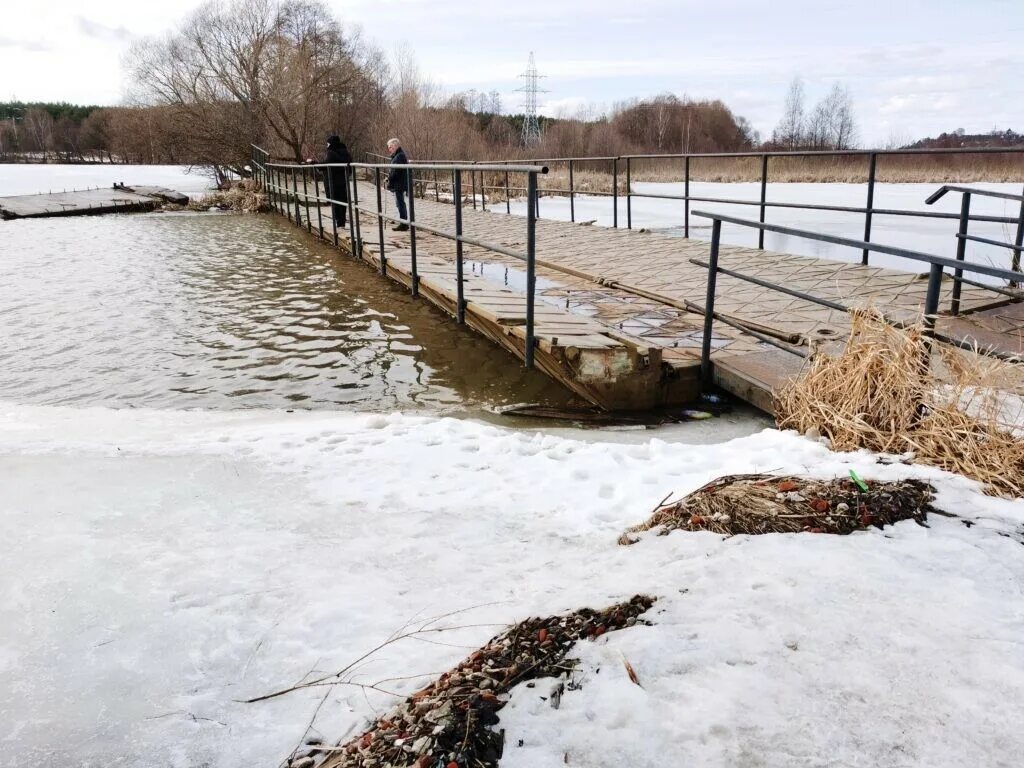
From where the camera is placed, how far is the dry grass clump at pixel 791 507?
2.28m

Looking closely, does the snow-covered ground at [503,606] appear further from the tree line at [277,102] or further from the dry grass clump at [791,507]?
the tree line at [277,102]

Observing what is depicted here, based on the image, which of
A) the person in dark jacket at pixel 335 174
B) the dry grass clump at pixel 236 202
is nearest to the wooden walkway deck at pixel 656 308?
the person in dark jacket at pixel 335 174

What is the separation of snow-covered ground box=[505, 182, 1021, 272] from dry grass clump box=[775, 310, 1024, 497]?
10.2ft

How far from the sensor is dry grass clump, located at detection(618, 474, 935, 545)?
228cm

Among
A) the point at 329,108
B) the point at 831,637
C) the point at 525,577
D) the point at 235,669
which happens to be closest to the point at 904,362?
the point at 831,637

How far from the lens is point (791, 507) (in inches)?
94.2

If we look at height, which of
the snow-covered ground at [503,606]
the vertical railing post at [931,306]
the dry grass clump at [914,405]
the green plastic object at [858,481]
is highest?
the vertical railing post at [931,306]

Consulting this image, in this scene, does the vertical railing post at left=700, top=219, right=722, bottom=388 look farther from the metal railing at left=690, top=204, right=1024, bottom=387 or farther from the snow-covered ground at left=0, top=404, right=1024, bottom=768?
the snow-covered ground at left=0, top=404, right=1024, bottom=768

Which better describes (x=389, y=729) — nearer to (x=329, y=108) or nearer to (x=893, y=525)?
(x=893, y=525)

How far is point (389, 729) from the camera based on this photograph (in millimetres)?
1530

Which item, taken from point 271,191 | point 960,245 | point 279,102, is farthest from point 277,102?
point 960,245

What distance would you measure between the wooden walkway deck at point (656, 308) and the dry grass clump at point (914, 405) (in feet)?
1.40

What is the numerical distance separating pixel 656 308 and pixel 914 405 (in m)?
2.79

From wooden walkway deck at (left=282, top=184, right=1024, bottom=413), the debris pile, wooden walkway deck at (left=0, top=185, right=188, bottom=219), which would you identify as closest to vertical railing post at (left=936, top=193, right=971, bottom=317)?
Answer: wooden walkway deck at (left=282, top=184, right=1024, bottom=413)
